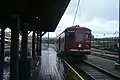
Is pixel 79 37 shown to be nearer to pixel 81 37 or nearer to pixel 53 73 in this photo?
pixel 81 37

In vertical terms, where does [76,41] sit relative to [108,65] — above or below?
above

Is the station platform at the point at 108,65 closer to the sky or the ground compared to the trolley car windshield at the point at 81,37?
closer to the ground

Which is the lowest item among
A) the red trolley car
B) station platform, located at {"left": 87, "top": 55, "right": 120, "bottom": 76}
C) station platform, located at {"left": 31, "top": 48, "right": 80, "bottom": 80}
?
station platform, located at {"left": 31, "top": 48, "right": 80, "bottom": 80}

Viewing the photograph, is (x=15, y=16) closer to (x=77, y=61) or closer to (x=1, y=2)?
(x=1, y=2)

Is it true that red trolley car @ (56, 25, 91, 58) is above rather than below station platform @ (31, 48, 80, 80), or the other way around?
above

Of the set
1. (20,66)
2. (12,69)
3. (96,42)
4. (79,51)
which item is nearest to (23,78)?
(20,66)

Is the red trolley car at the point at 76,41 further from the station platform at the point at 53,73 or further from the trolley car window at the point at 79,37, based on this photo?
the station platform at the point at 53,73

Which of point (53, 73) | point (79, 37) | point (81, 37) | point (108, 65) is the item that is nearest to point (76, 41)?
point (79, 37)

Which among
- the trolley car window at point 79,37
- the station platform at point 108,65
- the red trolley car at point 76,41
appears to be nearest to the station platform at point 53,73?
the station platform at point 108,65

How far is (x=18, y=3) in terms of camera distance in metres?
9.88

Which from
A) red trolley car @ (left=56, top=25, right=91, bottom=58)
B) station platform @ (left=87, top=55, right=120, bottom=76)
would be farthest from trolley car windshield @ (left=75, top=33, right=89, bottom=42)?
station platform @ (left=87, top=55, right=120, bottom=76)

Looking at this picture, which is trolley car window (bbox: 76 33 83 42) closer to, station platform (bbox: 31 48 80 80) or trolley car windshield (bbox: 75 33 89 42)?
trolley car windshield (bbox: 75 33 89 42)

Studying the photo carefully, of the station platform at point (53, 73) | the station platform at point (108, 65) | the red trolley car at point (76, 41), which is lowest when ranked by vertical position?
the station platform at point (53, 73)

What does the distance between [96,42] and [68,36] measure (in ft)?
215
